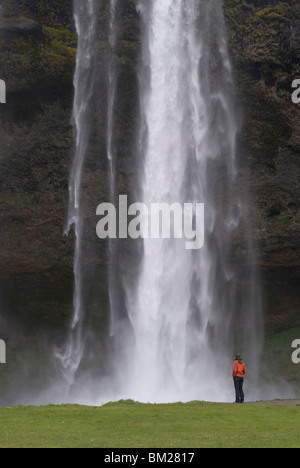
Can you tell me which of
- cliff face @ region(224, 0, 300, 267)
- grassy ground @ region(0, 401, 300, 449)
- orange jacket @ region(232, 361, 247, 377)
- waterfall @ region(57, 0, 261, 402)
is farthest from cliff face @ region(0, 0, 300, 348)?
grassy ground @ region(0, 401, 300, 449)

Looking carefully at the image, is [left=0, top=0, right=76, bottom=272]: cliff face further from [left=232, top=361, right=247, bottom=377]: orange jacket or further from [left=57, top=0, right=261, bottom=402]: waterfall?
[left=232, top=361, right=247, bottom=377]: orange jacket

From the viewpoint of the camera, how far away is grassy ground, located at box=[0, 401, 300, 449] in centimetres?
1049

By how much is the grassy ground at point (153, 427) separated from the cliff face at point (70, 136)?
14.2m

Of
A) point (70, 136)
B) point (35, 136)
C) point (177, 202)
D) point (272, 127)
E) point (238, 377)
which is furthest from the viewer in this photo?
point (70, 136)

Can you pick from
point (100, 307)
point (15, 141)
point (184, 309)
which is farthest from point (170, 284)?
point (15, 141)

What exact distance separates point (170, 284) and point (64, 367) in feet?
22.2

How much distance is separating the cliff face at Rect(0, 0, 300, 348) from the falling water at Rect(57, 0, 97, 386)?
1.35 ft

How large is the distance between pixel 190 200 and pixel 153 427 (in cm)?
1836

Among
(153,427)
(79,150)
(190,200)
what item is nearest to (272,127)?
(190,200)

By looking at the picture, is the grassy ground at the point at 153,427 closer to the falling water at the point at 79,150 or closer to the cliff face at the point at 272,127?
the falling water at the point at 79,150

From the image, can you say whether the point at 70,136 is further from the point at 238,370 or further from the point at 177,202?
the point at 238,370

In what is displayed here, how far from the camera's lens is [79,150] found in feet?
99.7

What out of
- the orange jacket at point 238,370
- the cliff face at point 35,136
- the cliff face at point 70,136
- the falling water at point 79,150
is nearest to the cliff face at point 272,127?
the cliff face at point 70,136
